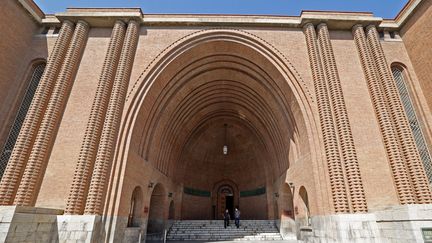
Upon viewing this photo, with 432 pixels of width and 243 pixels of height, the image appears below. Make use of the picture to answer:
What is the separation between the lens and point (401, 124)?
29.7 feet

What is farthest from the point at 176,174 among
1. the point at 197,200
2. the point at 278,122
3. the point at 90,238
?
the point at 90,238

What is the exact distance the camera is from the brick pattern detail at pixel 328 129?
8078 millimetres

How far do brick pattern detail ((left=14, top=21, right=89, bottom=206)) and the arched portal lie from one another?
2.79 m

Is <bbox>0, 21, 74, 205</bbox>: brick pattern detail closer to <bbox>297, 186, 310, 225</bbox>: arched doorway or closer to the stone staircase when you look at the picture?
the stone staircase

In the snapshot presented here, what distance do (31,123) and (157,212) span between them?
27.3 feet

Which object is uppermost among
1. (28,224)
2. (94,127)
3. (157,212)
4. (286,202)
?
(94,127)

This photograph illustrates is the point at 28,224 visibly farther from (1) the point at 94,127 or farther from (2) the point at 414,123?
(2) the point at 414,123

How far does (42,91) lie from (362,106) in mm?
13875

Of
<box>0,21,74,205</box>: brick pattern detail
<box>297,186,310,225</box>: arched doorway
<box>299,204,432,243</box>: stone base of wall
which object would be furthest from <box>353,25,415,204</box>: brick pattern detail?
<box>0,21,74,205</box>: brick pattern detail

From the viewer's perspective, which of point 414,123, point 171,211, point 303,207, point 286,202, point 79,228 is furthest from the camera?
point 171,211

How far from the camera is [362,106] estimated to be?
31.8 feet

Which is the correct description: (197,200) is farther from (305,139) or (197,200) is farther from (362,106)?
(362,106)

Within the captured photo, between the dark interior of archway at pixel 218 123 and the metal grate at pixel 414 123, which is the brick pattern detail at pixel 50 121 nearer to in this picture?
the dark interior of archway at pixel 218 123

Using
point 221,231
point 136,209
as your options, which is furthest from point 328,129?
point 136,209
